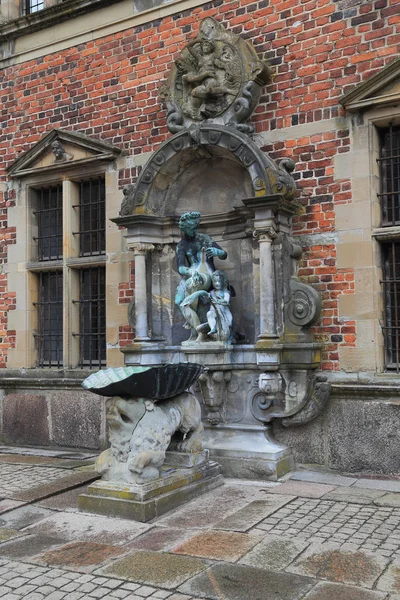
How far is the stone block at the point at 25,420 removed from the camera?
886cm

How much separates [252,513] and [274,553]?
0.90 m

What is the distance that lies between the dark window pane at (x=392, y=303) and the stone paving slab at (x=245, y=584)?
3.28 meters

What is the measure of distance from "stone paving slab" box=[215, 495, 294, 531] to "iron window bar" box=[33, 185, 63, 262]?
16.7 ft

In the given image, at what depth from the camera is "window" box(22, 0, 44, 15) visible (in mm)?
9883

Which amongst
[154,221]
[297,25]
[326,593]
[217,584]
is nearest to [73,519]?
[217,584]

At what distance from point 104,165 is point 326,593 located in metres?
6.41

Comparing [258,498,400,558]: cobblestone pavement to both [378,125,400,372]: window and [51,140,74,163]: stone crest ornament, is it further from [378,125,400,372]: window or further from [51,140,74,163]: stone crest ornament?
[51,140,74,163]: stone crest ornament

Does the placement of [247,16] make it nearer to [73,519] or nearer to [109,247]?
[109,247]

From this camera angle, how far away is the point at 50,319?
932cm

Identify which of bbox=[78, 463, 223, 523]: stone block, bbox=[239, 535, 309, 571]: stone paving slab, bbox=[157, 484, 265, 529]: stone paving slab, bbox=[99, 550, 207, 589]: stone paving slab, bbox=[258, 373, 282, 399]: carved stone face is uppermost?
bbox=[258, 373, 282, 399]: carved stone face

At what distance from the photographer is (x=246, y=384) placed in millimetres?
7062

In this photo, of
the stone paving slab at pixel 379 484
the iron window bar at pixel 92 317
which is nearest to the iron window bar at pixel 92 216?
the iron window bar at pixel 92 317

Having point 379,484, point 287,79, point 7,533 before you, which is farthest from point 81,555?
point 287,79

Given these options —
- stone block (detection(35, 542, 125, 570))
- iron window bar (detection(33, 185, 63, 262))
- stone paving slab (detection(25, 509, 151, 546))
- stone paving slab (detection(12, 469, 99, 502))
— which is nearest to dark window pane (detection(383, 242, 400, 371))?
stone paving slab (detection(25, 509, 151, 546))
